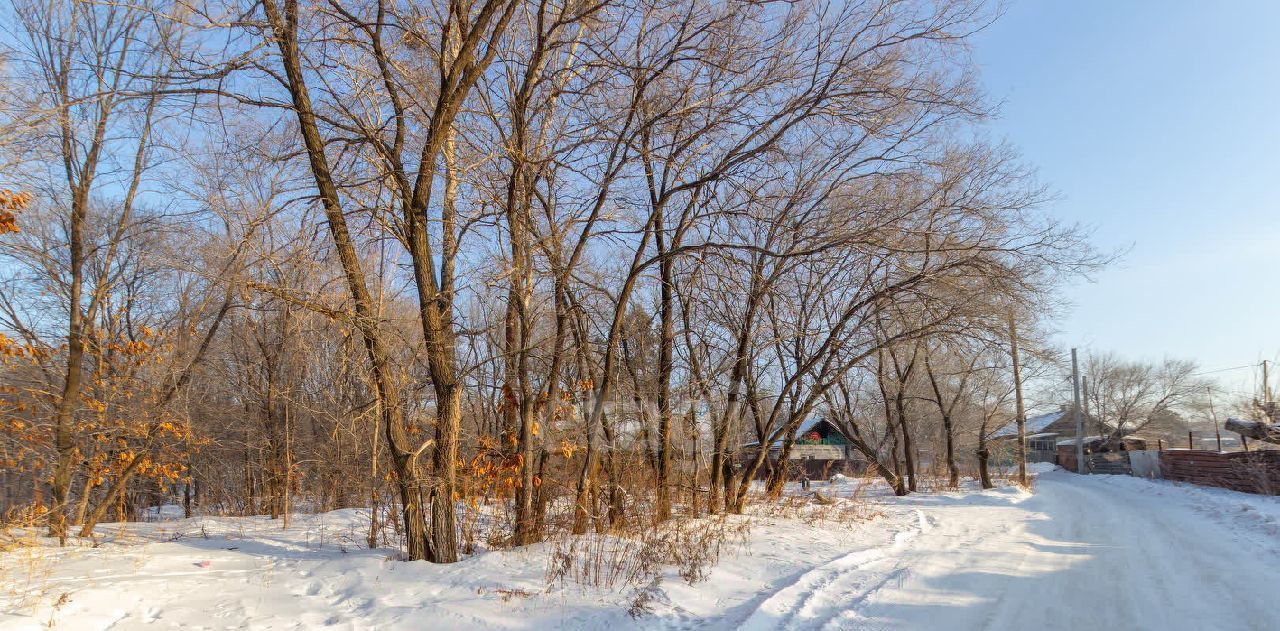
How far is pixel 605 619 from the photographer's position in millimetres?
5410

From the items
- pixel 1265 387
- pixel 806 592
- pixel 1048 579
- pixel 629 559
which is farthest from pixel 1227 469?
pixel 629 559

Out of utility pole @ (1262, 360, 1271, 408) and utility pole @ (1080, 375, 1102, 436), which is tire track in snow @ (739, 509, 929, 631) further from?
utility pole @ (1080, 375, 1102, 436)

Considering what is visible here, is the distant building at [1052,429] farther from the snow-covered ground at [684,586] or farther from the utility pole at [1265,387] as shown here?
the snow-covered ground at [684,586]

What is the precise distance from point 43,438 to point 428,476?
7.58 meters

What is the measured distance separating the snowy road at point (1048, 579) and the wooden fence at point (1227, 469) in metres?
5.30

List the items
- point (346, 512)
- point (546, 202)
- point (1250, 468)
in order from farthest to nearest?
point (1250, 468) < point (346, 512) < point (546, 202)

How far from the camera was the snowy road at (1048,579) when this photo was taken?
5652 mm

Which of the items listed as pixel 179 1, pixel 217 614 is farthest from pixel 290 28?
pixel 217 614

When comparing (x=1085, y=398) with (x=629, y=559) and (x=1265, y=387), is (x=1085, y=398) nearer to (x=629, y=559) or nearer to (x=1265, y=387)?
(x=1265, y=387)

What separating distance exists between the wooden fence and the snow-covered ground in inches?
351

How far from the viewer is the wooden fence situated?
16500 mm

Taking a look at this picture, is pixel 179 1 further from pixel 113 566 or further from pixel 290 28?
pixel 113 566

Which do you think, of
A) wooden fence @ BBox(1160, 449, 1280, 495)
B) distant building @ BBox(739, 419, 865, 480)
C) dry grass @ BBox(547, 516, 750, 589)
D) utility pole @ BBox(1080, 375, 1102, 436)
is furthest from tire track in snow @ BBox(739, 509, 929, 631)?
utility pole @ BBox(1080, 375, 1102, 436)

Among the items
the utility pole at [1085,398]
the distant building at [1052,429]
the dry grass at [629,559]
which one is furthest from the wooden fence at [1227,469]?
the distant building at [1052,429]
